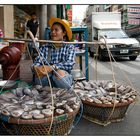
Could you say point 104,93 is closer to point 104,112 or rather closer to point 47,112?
point 104,112

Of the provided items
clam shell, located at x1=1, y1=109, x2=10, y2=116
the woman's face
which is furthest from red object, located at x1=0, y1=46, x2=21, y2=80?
clam shell, located at x1=1, y1=109, x2=10, y2=116

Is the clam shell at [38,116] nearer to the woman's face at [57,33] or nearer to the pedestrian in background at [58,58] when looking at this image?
the pedestrian in background at [58,58]

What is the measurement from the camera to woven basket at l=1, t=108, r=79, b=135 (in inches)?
108

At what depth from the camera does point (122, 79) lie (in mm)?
7691

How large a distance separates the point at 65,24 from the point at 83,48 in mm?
2259

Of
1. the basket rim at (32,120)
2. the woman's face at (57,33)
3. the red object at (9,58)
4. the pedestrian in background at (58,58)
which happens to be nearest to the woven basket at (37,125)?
the basket rim at (32,120)

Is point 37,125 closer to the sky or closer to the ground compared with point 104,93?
closer to the ground

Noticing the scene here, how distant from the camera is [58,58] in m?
3.99

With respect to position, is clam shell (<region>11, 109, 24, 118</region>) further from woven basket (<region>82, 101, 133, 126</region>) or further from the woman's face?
the woman's face

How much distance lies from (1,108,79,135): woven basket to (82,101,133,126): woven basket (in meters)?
0.67

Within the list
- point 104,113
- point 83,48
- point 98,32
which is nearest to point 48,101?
point 104,113

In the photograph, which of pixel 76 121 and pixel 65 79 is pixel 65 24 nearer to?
pixel 65 79

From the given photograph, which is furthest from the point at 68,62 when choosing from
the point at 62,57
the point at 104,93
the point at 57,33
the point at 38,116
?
the point at 38,116

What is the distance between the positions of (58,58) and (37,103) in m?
0.97
